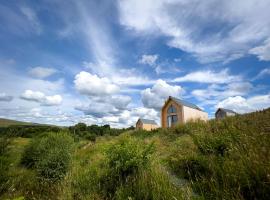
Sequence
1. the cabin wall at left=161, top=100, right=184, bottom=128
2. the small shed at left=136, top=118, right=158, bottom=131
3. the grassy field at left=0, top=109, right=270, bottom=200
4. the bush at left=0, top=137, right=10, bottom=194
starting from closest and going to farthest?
the grassy field at left=0, top=109, right=270, bottom=200 < the bush at left=0, top=137, right=10, bottom=194 < the cabin wall at left=161, top=100, right=184, bottom=128 < the small shed at left=136, top=118, right=158, bottom=131

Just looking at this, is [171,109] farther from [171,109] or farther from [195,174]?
[195,174]

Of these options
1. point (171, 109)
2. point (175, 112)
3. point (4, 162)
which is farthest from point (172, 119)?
point (4, 162)

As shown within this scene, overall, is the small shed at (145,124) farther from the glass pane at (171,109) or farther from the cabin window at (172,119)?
the glass pane at (171,109)

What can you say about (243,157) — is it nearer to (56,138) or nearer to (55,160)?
(55,160)

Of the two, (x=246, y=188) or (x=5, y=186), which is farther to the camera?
(x=5, y=186)

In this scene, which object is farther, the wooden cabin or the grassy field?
the wooden cabin

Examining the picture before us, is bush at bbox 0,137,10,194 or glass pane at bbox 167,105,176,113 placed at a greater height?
glass pane at bbox 167,105,176,113

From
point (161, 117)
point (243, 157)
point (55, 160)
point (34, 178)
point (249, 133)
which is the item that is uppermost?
point (161, 117)

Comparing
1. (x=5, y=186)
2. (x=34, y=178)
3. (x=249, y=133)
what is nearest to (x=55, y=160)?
(x=34, y=178)

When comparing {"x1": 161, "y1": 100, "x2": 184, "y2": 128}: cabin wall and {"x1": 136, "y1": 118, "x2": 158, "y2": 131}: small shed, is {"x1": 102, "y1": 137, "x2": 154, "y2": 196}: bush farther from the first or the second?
{"x1": 136, "y1": 118, "x2": 158, "y2": 131}: small shed

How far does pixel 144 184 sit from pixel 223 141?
7.14 ft

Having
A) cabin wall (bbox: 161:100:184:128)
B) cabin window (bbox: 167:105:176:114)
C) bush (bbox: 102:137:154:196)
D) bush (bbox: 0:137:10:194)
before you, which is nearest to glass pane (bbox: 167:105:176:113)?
cabin window (bbox: 167:105:176:114)

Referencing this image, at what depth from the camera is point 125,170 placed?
5.32 meters

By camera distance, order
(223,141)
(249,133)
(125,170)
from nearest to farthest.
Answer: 1. (249,133)
2. (223,141)
3. (125,170)
